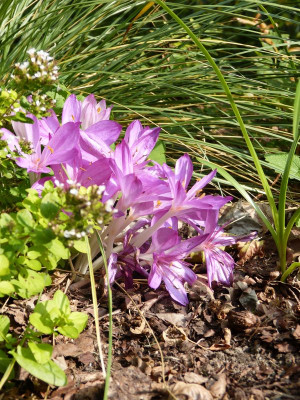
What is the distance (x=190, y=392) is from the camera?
1476mm

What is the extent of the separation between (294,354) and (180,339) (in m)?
0.36

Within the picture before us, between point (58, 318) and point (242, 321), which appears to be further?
point (242, 321)

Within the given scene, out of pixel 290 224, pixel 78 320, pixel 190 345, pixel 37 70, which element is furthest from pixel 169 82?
pixel 78 320

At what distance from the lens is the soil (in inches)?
59.2

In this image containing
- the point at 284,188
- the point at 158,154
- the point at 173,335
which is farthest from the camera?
the point at 158,154

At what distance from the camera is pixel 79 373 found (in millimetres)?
1579

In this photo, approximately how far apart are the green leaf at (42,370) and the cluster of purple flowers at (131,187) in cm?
47

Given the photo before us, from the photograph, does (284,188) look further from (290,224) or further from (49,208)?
(49,208)

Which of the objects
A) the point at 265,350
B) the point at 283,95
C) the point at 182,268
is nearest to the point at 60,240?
the point at 182,268

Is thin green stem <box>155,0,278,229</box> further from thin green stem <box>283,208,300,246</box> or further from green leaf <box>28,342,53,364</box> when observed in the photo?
green leaf <box>28,342,53,364</box>

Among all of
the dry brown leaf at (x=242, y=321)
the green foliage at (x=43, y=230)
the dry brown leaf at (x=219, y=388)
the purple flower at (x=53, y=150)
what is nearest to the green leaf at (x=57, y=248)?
the green foliage at (x=43, y=230)

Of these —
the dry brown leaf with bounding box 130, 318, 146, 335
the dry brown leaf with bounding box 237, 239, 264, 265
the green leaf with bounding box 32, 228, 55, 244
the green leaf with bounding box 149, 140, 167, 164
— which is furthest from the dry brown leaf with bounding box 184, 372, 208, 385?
the green leaf with bounding box 149, 140, 167, 164

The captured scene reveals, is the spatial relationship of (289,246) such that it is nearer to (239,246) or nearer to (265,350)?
(239,246)

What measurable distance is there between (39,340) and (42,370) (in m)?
0.14
